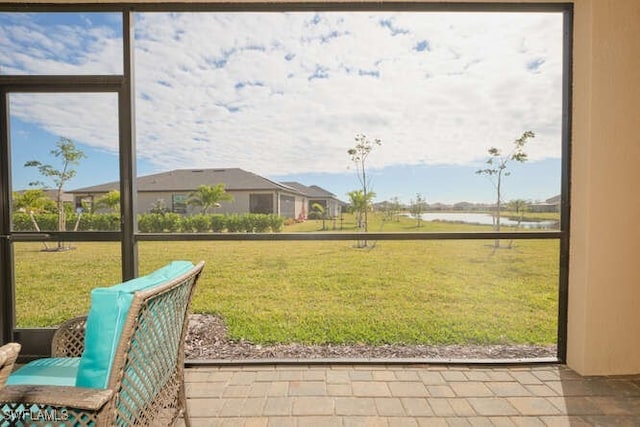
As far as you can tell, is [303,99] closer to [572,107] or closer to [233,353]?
[572,107]

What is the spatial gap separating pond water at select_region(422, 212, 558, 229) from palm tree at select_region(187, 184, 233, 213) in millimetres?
1803

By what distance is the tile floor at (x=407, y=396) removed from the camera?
6.41ft

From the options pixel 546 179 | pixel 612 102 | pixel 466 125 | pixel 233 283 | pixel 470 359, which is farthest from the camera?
pixel 233 283

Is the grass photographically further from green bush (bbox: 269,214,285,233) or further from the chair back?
the chair back

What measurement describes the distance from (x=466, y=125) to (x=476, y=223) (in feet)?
3.47

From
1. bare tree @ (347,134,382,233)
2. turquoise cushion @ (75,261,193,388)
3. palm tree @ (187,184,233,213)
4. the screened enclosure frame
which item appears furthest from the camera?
bare tree @ (347,134,382,233)

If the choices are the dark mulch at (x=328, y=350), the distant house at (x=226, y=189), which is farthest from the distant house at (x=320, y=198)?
the dark mulch at (x=328, y=350)

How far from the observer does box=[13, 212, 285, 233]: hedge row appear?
8.61 feet

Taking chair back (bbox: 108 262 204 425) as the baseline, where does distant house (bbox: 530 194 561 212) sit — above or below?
above

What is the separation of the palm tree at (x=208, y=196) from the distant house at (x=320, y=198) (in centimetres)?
58

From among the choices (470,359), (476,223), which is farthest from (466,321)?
(476,223)

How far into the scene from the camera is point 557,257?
8.96ft

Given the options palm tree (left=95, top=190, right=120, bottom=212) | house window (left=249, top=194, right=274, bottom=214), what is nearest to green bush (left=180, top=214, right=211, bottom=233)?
house window (left=249, top=194, right=274, bottom=214)

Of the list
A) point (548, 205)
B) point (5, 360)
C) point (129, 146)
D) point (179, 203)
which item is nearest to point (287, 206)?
point (179, 203)
